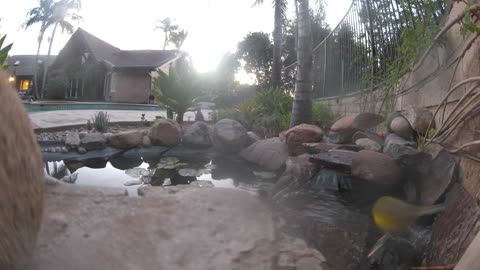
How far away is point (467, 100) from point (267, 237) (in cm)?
142

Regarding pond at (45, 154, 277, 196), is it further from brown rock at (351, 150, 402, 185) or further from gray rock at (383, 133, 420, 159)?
gray rock at (383, 133, 420, 159)

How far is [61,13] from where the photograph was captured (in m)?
24.8

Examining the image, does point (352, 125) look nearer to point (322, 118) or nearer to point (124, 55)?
point (322, 118)

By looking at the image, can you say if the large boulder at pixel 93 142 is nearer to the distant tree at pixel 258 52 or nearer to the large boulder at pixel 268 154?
the large boulder at pixel 268 154

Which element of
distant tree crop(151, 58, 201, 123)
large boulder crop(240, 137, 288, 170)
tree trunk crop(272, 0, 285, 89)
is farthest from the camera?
tree trunk crop(272, 0, 285, 89)

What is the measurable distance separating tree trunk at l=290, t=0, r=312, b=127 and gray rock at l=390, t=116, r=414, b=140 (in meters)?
2.51

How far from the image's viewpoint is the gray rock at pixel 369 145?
3186mm

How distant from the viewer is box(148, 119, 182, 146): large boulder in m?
4.99

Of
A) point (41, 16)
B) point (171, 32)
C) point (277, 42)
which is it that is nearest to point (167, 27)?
point (171, 32)

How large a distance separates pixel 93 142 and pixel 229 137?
2096 millimetres

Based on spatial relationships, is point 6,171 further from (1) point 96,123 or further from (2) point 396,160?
(1) point 96,123

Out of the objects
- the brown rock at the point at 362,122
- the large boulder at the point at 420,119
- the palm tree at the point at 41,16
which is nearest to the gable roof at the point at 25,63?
the palm tree at the point at 41,16

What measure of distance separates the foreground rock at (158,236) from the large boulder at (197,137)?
2872 millimetres

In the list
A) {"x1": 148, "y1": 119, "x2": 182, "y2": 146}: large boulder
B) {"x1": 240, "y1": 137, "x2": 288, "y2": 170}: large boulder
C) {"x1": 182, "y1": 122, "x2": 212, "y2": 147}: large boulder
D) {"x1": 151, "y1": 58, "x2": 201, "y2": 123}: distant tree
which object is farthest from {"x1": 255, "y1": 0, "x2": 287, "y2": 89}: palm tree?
{"x1": 240, "y1": 137, "x2": 288, "y2": 170}: large boulder
